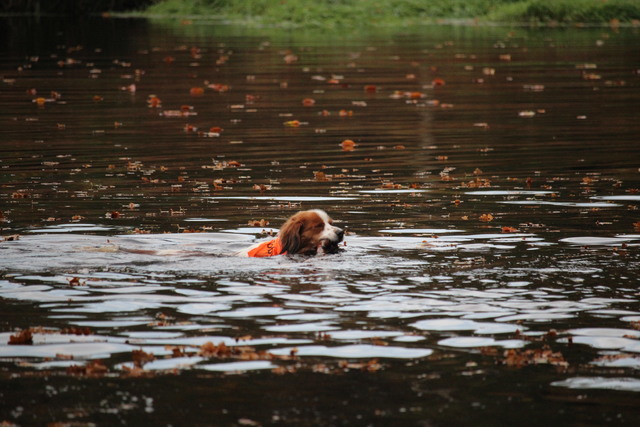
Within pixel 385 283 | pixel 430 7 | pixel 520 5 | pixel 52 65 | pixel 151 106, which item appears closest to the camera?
pixel 385 283

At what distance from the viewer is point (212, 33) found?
47.0 metres

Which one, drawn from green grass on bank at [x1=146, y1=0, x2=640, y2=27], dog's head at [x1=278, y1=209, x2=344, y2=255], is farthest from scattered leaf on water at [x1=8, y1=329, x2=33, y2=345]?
green grass on bank at [x1=146, y1=0, x2=640, y2=27]

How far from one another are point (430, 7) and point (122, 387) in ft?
168

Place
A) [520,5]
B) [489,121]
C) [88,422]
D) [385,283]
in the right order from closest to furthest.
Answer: [88,422] → [385,283] → [489,121] → [520,5]

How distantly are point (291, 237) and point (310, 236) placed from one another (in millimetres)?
173

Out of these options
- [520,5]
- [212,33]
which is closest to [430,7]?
[520,5]

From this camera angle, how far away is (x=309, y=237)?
35.7 ft

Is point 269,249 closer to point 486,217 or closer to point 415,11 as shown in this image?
point 486,217

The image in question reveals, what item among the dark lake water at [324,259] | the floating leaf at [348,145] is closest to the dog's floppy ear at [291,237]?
the dark lake water at [324,259]

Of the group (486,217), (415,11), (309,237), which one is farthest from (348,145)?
(415,11)

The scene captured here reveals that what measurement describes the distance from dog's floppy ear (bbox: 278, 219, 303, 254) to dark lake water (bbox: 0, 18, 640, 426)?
199 millimetres

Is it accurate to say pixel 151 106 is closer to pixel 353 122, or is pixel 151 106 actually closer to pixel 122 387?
pixel 353 122

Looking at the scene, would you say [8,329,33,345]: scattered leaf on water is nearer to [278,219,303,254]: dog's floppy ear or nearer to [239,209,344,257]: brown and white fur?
[239,209,344,257]: brown and white fur

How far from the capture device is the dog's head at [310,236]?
10750 mm
